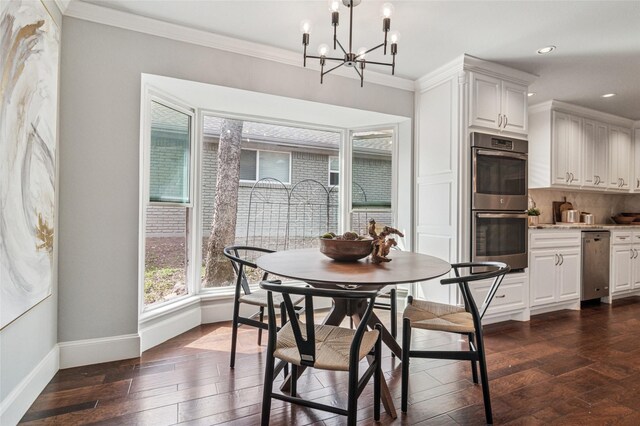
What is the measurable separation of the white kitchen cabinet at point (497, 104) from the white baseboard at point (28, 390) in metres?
3.67

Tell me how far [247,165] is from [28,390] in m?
2.41

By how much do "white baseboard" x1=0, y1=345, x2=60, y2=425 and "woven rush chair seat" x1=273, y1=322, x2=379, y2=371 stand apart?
1.33m

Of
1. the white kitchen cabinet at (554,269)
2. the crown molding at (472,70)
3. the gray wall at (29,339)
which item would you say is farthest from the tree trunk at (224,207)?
the white kitchen cabinet at (554,269)

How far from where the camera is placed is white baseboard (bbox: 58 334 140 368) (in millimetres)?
2268

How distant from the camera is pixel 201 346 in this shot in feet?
8.73

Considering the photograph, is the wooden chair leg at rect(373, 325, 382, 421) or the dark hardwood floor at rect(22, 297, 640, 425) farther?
the dark hardwood floor at rect(22, 297, 640, 425)

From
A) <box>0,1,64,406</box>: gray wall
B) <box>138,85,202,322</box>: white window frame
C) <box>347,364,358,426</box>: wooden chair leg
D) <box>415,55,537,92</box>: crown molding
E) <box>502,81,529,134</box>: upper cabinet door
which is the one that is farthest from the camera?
<box>502,81,529,134</box>: upper cabinet door

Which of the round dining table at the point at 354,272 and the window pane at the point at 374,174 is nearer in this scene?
the round dining table at the point at 354,272

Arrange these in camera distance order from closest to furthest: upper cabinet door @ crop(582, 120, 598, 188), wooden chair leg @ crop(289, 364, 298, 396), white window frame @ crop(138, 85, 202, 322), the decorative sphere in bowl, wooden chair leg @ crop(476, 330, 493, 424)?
1. wooden chair leg @ crop(476, 330, 493, 424)
2. wooden chair leg @ crop(289, 364, 298, 396)
3. the decorative sphere in bowl
4. white window frame @ crop(138, 85, 202, 322)
5. upper cabinet door @ crop(582, 120, 598, 188)

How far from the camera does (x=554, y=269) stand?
3.67 m

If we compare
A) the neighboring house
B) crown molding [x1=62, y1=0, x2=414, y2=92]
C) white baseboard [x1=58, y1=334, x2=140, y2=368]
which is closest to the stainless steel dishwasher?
the neighboring house

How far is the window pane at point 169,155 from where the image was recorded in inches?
111

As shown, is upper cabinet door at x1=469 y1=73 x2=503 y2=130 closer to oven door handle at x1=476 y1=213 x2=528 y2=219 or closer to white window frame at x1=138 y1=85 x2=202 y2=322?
oven door handle at x1=476 y1=213 x2=528 y2=219

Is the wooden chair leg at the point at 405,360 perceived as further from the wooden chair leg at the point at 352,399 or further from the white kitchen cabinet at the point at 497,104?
the white kitchen cabinet at the point at 497,104
